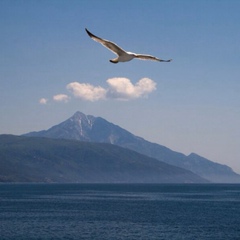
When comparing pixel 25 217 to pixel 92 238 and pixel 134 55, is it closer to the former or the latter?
pixel 92 238

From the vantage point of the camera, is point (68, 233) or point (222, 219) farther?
point (222, 219)

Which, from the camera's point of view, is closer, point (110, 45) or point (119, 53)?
point (110, 45)

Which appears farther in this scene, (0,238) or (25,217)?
(25,217)

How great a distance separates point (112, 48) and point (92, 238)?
286 feet

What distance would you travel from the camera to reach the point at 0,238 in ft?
325

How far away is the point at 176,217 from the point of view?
14612cm

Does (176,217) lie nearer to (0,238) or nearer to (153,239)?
(153,239)

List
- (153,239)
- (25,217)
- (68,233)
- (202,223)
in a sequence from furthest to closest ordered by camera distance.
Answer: (25,217) → (202,223) → (68,233) → (153,239)

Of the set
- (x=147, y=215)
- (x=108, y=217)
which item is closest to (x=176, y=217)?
(x=147, y=215)

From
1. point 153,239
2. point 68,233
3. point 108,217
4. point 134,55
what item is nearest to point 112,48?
point 134,55

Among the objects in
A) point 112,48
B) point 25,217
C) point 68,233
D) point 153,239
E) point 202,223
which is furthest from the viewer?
point 25,217

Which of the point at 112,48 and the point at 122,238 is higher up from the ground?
the point at 112,48

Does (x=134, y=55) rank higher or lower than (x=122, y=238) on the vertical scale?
higher

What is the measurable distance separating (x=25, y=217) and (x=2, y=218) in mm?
6675
